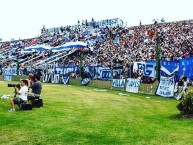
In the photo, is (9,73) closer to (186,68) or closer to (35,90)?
(186,68)

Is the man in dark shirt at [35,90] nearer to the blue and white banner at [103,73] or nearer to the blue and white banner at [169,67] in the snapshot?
the blue and white banner at [169,67]

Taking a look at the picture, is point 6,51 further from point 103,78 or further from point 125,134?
point 125,134

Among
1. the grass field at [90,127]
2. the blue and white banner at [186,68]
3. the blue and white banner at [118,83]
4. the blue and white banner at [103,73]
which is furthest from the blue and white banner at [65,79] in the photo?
the grass field at [90,127]

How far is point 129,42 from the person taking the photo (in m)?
Result: 53.1

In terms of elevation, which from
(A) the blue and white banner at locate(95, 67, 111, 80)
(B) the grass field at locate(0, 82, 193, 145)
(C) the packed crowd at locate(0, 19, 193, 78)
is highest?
(C) the packed crowd at locate(0, 19, 193, 78)

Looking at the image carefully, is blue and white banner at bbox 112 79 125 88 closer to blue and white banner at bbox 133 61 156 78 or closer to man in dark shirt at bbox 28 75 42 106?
blue and white banner at bbox 133 61 156 78

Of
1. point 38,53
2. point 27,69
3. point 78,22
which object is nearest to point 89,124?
point 27,69

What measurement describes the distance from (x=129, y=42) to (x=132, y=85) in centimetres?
1970

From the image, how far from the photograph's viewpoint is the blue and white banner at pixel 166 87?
28911 millimetres

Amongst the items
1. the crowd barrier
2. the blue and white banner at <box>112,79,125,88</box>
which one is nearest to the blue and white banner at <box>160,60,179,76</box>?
the crowd barrier

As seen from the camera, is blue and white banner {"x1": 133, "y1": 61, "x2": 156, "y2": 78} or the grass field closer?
the grass field

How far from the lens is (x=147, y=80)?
1288 inches

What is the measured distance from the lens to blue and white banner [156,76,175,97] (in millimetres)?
28911

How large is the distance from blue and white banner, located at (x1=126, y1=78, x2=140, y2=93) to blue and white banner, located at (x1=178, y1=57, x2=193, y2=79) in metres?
5.51
